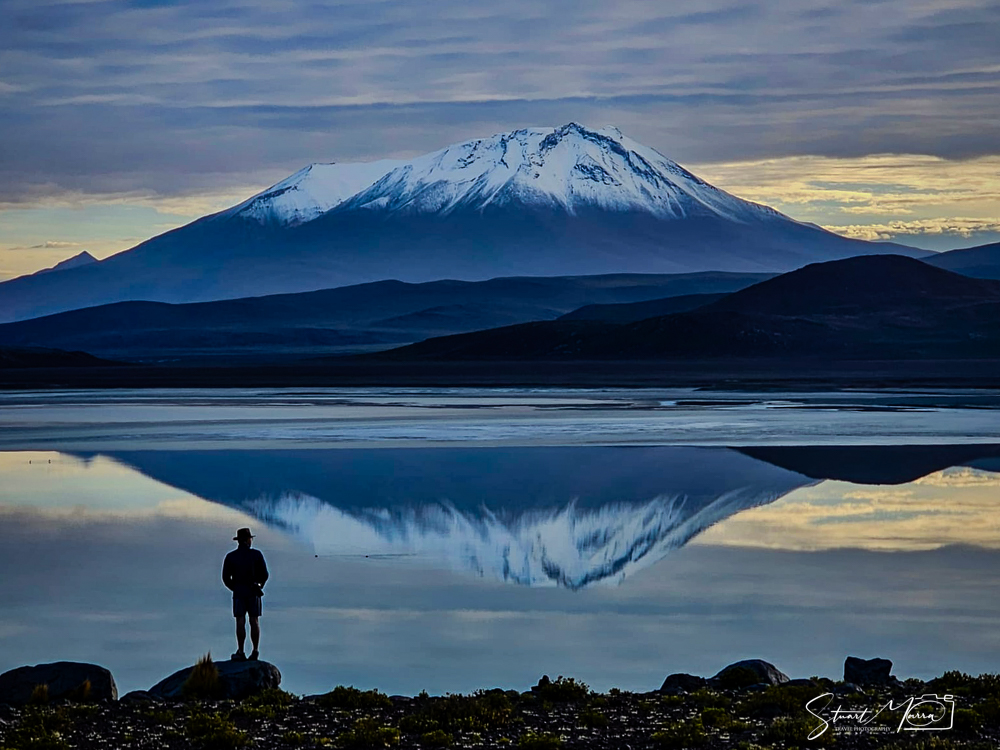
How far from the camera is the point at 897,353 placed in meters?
122

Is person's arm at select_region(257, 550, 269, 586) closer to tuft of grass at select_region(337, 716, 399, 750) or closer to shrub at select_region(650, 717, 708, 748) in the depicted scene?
tuft of grass at select_region(337, 716, 399, 750)

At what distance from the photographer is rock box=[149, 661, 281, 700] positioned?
43.2 feet

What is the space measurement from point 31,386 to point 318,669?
230 feet

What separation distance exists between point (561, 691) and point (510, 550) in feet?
26.8

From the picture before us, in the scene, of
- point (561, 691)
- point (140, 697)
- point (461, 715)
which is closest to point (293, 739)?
point (461, 715)

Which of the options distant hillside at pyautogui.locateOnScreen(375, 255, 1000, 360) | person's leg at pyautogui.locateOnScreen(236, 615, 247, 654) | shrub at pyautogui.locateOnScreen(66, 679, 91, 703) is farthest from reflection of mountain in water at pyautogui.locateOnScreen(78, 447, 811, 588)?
distant hillside at pyautogui.locateOnScreen(375, 255, 1000, 360)

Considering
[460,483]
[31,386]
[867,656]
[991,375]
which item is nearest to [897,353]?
[991,375]

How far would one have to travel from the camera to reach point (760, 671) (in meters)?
13.5

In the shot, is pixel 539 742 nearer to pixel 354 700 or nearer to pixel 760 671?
pixel 354 700

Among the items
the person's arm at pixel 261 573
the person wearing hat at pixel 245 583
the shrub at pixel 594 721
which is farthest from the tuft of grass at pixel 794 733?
the person's arm at pixel 261 573

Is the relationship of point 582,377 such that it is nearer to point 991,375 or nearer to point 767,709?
point 991,375

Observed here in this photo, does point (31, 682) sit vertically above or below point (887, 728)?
above

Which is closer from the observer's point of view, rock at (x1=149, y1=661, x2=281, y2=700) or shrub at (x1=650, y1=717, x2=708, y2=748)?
shrub at (x1=650, y1=717, x2=708, y2=748)

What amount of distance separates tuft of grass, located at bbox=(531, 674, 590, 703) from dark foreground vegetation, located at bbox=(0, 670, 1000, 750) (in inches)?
0.4
